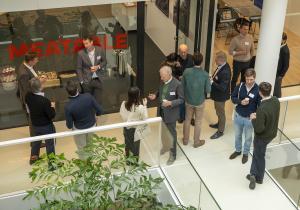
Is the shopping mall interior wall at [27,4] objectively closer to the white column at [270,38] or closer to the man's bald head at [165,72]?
the man's bald head at [165,72]

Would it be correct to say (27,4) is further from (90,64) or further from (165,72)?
(165,72)

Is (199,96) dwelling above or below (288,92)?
above

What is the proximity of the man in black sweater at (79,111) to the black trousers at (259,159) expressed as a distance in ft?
7.81

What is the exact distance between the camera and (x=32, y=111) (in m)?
7.68

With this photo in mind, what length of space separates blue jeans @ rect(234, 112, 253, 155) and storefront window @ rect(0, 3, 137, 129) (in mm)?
2676

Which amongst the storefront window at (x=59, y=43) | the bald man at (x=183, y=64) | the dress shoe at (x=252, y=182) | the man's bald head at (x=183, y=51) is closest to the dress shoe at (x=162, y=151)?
the bald man at (x=183, y=64)

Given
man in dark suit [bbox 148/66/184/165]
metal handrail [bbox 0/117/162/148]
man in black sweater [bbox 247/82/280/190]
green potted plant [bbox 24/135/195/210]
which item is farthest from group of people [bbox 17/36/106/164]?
man in black sweater [bbox 247/82/280/190]

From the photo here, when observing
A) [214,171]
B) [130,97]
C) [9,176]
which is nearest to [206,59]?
[214,171]

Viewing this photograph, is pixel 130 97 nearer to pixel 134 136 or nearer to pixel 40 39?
pixel 134 136

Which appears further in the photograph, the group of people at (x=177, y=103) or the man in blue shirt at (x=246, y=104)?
the man in blue shirt at (x=246, y=104)

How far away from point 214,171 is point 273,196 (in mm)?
1004

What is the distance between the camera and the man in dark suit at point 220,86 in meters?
8.18

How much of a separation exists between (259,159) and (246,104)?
2.76ft

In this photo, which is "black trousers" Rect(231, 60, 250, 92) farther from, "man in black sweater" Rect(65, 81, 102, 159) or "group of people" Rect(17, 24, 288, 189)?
"man in black sweater" Rect(65, 81, 102, 159)
